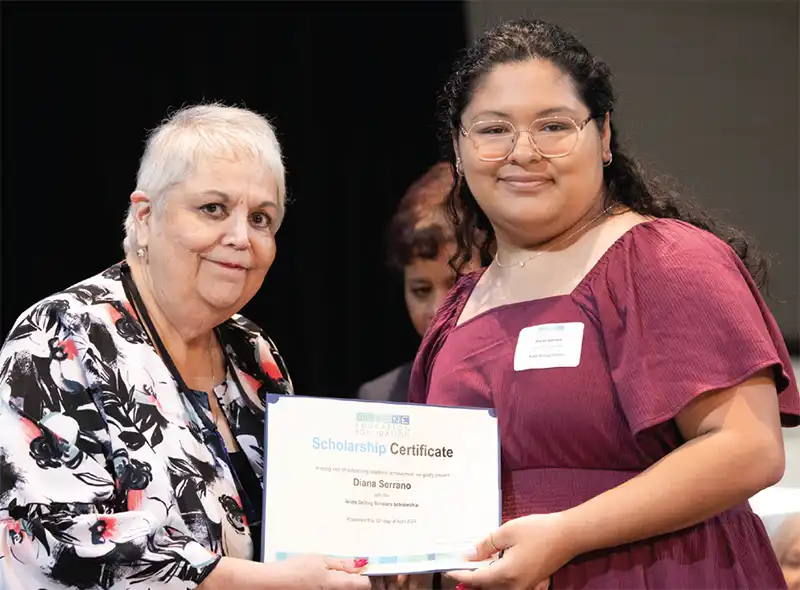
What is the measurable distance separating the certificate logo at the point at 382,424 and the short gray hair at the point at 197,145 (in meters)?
0.56

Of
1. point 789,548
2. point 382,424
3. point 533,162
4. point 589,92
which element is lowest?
point 789,548

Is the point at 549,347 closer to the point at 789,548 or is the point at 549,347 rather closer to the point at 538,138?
the point at 538,138

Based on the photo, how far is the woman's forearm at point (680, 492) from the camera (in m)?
1.65

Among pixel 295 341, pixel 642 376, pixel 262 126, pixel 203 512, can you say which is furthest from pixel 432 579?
pixel 295 341

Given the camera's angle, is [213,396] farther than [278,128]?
No

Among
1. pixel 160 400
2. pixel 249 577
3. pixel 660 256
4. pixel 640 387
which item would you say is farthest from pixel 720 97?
pixel 249 577

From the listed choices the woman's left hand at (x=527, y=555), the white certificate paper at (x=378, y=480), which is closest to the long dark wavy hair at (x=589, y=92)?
the white certificate paper at (x=378, y=480)

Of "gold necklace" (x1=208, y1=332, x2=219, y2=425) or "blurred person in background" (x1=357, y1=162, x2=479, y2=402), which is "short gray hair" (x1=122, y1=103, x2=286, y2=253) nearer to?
"gold necklace" (x1=208, y1=332, x2=219, y2=425)

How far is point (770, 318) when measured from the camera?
181 cm

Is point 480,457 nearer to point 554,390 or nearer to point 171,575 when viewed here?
point 554,390

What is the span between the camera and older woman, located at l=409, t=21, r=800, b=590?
1.68 meters

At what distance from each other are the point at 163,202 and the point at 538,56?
2.61ft

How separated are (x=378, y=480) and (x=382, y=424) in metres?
0.10

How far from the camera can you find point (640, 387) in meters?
1.71
